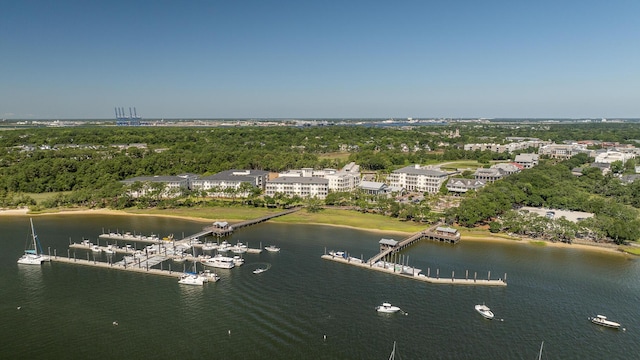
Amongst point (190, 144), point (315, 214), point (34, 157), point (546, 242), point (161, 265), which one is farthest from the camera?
point (190, 144)

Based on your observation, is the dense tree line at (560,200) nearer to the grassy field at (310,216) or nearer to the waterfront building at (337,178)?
the grassy field at (310,216)

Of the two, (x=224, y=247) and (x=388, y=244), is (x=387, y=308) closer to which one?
(x=388, y=244)

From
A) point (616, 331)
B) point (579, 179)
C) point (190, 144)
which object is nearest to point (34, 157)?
point (190, 144)

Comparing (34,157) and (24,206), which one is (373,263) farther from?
(34,157)

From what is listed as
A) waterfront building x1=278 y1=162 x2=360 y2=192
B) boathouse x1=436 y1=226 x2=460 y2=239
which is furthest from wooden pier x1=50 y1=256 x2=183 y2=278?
waterfront building x1=278 y1=162 x2=360 y2=192

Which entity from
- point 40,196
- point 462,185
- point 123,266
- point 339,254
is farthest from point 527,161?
point 40,196

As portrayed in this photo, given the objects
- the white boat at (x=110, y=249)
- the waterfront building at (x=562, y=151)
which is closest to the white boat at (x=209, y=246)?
the white boat at (x=110, y=249)
